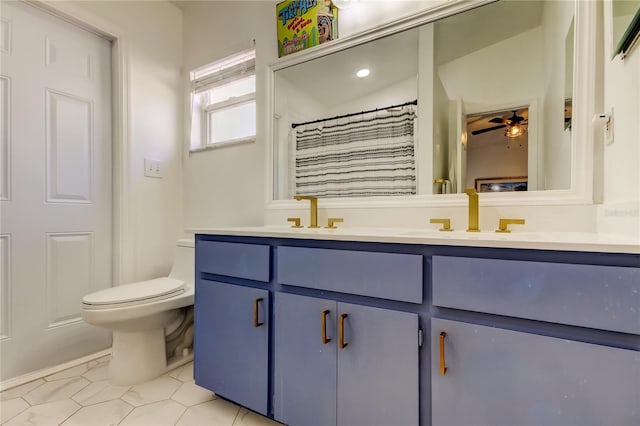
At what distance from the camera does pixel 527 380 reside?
0.77 m

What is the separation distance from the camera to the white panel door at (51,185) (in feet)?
Answer: 5.29

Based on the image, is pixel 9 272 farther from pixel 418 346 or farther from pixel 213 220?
pixel 418 346

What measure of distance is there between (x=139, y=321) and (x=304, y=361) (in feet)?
3.01

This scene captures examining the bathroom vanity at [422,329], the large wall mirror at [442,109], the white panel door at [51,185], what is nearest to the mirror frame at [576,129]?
the large wall mirror at [442,109]

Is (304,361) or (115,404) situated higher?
(304,361)

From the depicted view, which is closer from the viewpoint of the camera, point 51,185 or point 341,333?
point 341,333

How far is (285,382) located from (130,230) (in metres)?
1.48

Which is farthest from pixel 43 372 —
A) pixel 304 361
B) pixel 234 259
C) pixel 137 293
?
pixel 304 361

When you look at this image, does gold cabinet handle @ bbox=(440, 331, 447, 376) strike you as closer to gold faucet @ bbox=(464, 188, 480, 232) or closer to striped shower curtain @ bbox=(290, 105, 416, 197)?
gold faucet @ bbox=(464, 188, 480, 232)

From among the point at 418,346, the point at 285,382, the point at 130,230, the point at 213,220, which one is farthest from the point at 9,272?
the point at 418,346

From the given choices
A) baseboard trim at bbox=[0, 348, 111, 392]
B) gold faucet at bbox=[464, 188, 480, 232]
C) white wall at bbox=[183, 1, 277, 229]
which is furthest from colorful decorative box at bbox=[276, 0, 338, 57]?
baseboard trim at bbox=[0, 348, 111, 392]

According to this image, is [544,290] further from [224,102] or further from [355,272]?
[224,102]

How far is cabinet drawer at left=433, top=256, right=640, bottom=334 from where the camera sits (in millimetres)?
679

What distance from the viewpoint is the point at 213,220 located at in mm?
2137
